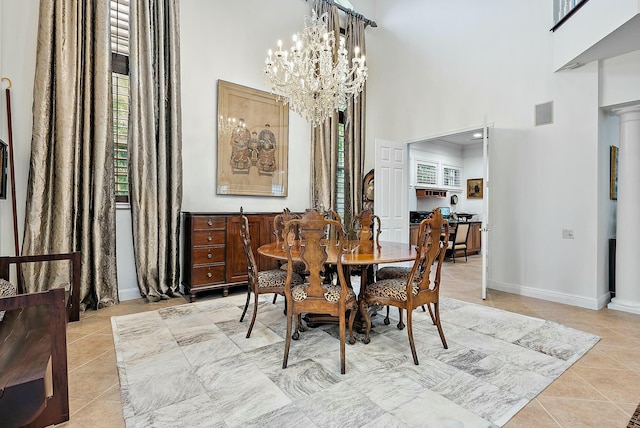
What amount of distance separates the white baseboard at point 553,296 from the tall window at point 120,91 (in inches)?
201

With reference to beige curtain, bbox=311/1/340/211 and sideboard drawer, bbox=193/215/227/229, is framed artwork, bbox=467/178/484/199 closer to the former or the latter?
beige curtain, bbox=311/1/340/211

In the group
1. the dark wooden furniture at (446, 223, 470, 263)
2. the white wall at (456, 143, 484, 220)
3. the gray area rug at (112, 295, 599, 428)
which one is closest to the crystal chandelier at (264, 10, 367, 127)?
the gray area rug at (112, 295, 599, 428)

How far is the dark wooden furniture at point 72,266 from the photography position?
2490 millimetres

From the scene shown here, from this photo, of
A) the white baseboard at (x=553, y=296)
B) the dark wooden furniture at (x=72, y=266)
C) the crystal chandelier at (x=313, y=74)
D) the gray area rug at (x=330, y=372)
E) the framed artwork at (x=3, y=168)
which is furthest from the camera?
the white baseboard at (x=553, y=296)

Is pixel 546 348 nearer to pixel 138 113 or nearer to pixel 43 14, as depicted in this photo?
pixel 138 113

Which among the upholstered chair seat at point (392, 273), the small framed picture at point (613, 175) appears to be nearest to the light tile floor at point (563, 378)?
the upholstered chair seat at point (392, 273)

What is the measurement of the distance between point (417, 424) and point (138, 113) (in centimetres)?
412

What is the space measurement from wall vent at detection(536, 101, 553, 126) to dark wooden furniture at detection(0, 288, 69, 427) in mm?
4952

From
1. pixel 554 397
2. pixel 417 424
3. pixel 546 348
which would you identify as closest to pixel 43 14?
pixel 417 424

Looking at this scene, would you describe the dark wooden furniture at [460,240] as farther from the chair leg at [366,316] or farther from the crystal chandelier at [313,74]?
the chair leg at [366,316]

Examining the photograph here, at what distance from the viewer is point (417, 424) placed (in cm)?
160

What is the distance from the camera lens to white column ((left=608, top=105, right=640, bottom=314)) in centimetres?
348

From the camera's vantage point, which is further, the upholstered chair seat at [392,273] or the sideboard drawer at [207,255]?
the sideboard drawer at [207,255]

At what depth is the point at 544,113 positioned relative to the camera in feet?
13.0
